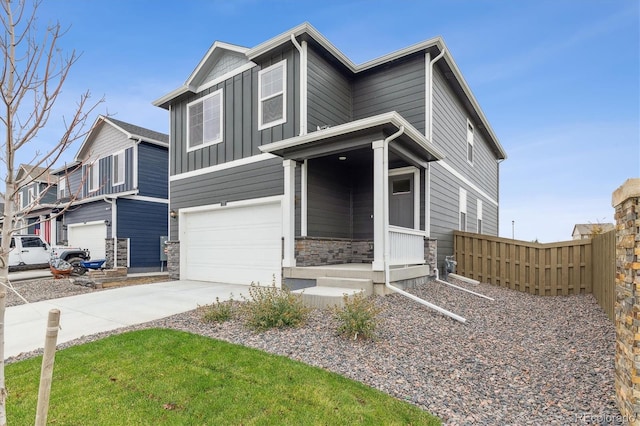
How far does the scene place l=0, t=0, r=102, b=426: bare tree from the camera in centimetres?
193

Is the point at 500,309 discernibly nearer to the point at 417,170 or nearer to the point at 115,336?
the point at 417,170

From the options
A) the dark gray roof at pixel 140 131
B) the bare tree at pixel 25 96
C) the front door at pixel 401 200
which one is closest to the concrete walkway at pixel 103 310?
the bare tree at pixel 25 96

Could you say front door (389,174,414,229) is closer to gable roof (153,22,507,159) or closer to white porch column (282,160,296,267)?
white porch column (282,160,296,267)

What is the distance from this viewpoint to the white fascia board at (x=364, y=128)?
6355 mm

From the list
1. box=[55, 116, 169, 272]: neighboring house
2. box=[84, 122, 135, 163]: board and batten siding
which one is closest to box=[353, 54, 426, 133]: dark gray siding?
box=[55, 116, 169, 272]: neighboring house

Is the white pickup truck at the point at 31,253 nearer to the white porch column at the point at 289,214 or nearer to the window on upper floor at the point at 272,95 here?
the window on upper floor at the point at 272,95

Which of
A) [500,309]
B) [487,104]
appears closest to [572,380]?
[500,309]

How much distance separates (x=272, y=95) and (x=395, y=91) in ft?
10.9

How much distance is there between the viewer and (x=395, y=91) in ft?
30.3

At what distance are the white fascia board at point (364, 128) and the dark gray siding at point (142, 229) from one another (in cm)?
967

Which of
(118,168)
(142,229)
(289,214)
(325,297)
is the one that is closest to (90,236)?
(142,229)

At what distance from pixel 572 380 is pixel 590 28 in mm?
9868

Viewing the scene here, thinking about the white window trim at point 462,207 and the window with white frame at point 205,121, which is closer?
the window with white frame at point 205,121

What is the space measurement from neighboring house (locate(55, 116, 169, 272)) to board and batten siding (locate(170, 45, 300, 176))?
13.7ft
